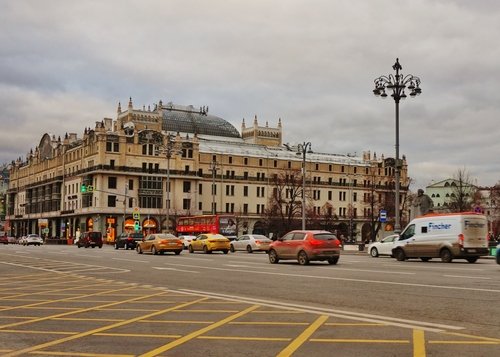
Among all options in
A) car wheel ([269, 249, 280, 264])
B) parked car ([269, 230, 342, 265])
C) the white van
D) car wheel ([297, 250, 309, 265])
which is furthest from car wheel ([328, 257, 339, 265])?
the white van

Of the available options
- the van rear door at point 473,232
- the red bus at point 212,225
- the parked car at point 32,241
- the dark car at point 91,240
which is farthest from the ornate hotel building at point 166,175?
the van rear door at point 473,232

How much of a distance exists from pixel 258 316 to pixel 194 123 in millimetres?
131254

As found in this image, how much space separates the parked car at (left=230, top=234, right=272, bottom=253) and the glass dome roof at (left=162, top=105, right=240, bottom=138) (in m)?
85.7

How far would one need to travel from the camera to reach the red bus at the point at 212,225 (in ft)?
233

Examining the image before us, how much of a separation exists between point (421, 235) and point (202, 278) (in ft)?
47.8

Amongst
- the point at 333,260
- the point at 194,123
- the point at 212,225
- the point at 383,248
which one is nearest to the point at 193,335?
the point at 333,260

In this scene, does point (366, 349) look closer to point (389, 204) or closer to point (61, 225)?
point (389, 204)

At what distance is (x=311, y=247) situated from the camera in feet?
94.4

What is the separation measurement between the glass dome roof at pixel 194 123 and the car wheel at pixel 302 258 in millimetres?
110221

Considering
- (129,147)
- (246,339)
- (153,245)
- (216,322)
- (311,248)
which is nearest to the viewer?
(246,339)

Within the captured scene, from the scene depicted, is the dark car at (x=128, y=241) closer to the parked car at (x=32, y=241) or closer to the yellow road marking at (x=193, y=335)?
the parked car at (x=32, y=241)

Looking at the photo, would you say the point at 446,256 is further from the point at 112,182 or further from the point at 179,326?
the point at 112,182

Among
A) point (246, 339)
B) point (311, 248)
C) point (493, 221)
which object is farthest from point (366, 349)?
point (493, 221)

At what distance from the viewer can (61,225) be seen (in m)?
128
